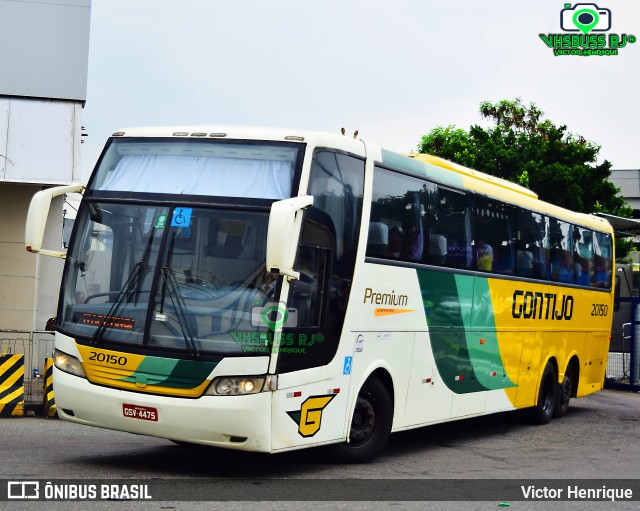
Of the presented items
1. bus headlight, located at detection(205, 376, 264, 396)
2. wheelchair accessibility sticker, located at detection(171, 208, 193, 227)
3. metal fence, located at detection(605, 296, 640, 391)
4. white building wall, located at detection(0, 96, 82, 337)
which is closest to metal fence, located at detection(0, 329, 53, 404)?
white building wall, located at detection(0, 96, 82, 337)

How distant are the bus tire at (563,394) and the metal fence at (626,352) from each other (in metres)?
4.85

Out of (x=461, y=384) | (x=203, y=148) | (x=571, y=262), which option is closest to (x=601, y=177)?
(x=571, y=262)

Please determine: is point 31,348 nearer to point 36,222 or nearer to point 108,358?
point 36,222

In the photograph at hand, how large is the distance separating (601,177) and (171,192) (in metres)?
36.3

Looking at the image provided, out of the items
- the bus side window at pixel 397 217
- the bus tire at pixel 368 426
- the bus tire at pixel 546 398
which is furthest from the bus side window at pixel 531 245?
the bus tire at pixel 368 426

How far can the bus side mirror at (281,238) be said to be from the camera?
28.2ft

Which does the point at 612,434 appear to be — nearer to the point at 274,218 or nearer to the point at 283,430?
the point at 283,430

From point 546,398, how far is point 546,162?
95.8ft

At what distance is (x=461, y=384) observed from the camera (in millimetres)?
13133

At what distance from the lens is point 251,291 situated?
924 cm

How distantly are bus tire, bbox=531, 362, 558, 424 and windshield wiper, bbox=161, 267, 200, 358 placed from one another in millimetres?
8362

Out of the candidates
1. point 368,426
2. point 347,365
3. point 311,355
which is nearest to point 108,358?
point 311,355

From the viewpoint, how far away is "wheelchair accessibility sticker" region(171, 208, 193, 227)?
31.3 ft

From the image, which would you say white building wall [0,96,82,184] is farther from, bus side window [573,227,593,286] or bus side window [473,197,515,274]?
bus side window [573,227,593,286]
